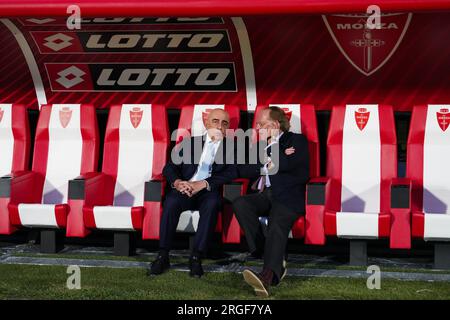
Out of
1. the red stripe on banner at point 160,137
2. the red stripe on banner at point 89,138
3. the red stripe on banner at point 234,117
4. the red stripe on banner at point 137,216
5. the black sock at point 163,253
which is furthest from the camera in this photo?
the red stripe on banner at point 89,138

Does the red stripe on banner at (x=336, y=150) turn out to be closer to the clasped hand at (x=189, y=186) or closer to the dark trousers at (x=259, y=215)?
the dark trousers at (x=259, y=215)

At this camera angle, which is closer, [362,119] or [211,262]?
[211,262]

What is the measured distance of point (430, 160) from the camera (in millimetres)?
5410

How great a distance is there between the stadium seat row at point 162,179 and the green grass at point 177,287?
0.40m

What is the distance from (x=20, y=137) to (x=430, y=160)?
2.99 metres

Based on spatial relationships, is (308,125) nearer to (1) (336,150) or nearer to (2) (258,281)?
(1) (336,150)

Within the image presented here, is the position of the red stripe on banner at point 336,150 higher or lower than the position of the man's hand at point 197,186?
higher

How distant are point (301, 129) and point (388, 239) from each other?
0.98 meters

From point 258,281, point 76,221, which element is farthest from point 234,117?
point 258,281

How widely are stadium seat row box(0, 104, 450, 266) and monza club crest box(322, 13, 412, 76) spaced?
0.44m

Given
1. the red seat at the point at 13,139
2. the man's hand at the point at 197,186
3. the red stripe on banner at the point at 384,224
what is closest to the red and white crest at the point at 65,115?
the red seat at the point at 13,139

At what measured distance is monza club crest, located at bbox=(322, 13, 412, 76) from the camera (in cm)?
569

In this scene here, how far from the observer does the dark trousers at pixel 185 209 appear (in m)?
5.04

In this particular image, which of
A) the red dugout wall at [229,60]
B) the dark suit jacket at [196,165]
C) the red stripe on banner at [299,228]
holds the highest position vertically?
the red dugout wall at [229,60]
